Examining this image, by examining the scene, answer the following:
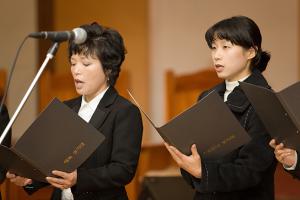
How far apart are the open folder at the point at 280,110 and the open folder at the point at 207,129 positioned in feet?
0.31

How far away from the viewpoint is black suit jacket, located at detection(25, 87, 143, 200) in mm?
2443

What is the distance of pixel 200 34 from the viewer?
5773 mm

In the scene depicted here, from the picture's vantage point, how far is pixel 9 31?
5.75 m

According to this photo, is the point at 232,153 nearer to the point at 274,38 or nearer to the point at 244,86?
the point at 244,86

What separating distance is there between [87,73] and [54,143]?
0.43m

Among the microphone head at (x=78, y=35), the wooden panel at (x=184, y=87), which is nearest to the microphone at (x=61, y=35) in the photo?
the microphone head at (x=78, y=35)

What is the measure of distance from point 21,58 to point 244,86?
12.6ft

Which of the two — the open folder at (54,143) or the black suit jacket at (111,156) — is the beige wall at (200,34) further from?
the open folder at (54,143)

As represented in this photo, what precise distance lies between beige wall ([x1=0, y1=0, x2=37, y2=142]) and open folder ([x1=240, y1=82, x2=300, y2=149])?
379 centimetres

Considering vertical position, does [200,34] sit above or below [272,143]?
below

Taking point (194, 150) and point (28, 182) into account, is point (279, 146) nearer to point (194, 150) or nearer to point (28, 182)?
point (194, 150)

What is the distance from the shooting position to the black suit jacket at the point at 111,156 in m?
2.44

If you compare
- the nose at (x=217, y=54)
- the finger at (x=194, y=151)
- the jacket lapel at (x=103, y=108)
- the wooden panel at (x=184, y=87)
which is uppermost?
the jacket lapel at (x=103, y=108)

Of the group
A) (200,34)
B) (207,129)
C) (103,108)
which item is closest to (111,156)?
(103,108)
